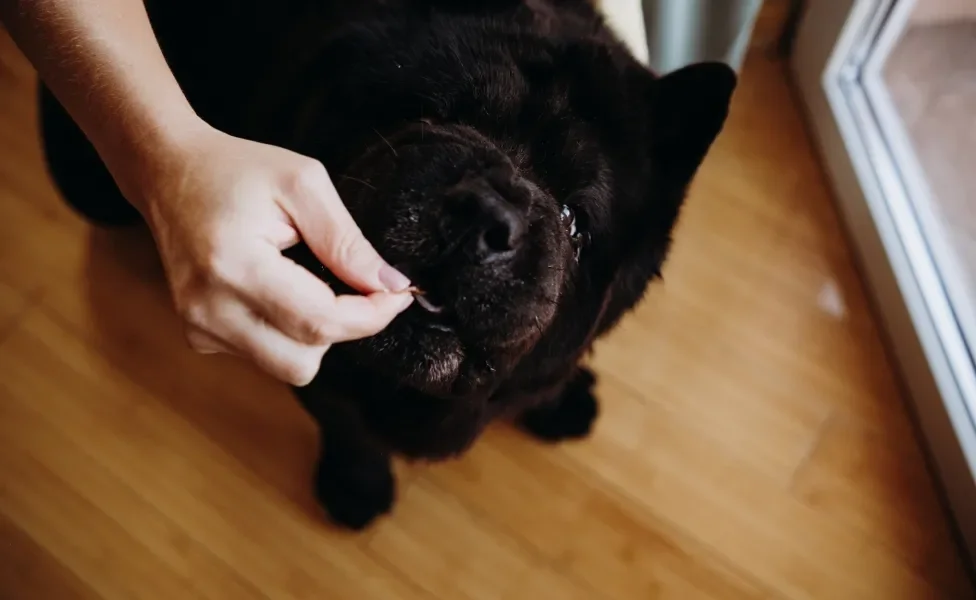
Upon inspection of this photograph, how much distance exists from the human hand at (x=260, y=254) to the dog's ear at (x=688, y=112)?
1.27ft

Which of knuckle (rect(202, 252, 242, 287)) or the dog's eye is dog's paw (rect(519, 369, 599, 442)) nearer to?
the dog's eye

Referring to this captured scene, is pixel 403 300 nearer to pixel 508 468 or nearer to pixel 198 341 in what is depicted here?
pixel 198 341

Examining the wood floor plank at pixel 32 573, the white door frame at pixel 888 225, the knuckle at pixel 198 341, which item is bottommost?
the wood floor plank at pixel 32 573

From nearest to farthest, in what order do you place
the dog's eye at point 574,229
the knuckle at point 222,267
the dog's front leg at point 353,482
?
the knuckle at point 222,267, the dog's eye at point 574,229, the dog's front leg at point 353,482

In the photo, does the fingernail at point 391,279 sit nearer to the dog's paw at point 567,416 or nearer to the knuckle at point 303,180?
the knuckle at point 303,180

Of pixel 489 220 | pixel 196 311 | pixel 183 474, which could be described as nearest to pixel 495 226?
pixel 489 220

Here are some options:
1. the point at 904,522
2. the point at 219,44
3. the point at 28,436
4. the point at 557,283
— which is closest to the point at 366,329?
the point at 557,283

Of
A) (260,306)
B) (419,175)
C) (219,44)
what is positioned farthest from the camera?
(219,44)

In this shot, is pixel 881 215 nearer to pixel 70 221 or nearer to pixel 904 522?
pixel 904 522

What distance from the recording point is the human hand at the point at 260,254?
0.58 metres

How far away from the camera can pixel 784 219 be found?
1.49 metres

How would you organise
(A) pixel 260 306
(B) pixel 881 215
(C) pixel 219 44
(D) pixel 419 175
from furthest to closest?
(B) pixel 881 215
(C) pixel 219 44
(D) pixel 419 175
(A) pixel 260 306

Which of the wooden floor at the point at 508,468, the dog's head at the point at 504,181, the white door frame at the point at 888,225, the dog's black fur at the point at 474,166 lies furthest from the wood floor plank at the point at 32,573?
the white door frame at the point at 888,225

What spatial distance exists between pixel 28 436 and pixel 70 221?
0.40 m
